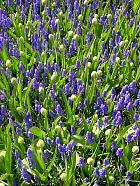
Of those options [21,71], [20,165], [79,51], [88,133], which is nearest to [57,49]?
[79,51]

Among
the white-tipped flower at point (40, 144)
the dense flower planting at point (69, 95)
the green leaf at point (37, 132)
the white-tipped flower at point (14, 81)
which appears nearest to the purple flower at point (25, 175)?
the dense flower planting at point (69, 95)

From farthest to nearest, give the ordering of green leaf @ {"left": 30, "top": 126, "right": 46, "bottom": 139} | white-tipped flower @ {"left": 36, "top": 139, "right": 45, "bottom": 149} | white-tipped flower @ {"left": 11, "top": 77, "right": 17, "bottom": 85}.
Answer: white-tipped flower @ {"left": 11, "top": 77, "right": 17, "bottom": 85} → green leaf @ {"left": 30, "top": 126, "right": 46, "bottom": 139} → white-tipped flower @ {"left": 36, "top": 139, "right": 45, "bottom": 149}

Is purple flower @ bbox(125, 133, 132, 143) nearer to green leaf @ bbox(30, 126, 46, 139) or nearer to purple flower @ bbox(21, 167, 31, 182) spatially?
green leaf @ bbox(30, 126, 46, 139)

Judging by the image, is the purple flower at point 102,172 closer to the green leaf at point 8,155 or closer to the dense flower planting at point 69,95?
the dense flower planting at point 69,95

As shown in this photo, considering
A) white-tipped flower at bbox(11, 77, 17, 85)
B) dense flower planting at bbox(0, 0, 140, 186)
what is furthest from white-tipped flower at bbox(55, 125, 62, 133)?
white-tipped flower at bbox(11, 77, 17, 85)

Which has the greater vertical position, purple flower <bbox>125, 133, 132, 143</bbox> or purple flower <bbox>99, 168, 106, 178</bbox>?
purple flower <bbox>125, 133, 132, 143</bbox>

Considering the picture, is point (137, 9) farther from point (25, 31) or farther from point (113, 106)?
point (113, 106)

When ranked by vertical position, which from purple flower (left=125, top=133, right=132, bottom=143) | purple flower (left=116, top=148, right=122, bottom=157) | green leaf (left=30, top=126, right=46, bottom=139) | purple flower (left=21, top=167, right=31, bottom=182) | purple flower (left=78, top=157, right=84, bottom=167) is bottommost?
purple flower (left=21, top=167, right=31, bottom=182)

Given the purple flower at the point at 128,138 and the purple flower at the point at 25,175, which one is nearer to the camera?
the purple flower at the point at 25,175
